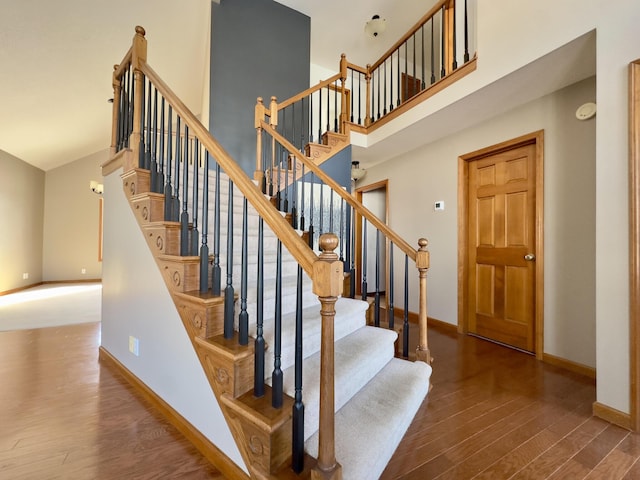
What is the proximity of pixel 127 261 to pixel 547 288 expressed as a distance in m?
3.47

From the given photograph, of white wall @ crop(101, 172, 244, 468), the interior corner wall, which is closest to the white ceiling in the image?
the interior corner wall

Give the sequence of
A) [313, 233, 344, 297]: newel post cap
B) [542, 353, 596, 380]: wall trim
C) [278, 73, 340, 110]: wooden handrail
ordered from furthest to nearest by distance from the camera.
Answer: [278, 73, 340, 110]: wooden handrail
[542, 353, 596, 380]: wall trim
[313, 233, 344, 297]: newel post cap

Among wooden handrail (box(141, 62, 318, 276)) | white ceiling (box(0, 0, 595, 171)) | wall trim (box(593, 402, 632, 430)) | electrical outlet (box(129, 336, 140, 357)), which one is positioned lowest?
wall trim (box(593, 402, 632, 430))

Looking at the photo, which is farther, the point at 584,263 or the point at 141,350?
the point at 584,263

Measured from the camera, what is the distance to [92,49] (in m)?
3.46

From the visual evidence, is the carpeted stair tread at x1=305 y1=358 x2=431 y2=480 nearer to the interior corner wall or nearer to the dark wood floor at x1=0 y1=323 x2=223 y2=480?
the dark wood floor at x1=0 y1=323 x2=223 y2=480

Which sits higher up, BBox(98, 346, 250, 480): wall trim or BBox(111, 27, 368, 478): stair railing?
BBox(111, 27, 368, 478): stair railing

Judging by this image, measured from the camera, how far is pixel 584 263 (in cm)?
228

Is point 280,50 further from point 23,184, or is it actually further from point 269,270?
point 23,184

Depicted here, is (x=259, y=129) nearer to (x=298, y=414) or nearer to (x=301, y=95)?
(x=301, y=95)

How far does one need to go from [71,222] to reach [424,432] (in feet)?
28.2

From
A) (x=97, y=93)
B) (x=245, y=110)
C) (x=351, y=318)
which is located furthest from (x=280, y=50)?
(x=351, y=318)

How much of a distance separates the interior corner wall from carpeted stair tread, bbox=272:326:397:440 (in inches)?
117

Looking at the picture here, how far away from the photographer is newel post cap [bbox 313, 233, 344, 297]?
33.9 inches
